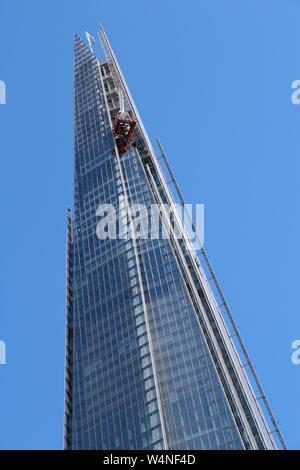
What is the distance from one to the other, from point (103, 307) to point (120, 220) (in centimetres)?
2173

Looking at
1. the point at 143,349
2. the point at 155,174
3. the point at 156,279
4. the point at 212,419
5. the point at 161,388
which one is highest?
the point at 155,174

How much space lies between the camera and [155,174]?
176 m

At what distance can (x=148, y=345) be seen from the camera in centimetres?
14075

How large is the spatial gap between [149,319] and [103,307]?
12511 mm

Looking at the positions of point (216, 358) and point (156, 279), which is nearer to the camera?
point (216, 358)

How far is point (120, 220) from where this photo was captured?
6619 inches

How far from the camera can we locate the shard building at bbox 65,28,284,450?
128m

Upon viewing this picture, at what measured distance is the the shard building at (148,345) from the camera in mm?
128375

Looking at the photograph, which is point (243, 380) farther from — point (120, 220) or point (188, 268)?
point (120, 220)
